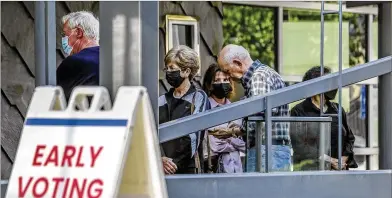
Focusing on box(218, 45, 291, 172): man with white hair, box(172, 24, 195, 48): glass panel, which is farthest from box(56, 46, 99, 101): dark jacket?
box(172, 24, 195, 48): glass panel

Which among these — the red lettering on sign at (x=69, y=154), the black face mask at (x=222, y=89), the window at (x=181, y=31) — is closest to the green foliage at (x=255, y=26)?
the window at (x=181, y=31)

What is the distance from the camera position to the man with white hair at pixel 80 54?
473 centimetres

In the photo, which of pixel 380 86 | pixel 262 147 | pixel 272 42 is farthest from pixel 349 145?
pixel 272 42

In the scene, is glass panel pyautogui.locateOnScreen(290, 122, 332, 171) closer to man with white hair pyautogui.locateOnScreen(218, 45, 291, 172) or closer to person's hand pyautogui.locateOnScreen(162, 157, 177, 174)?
man with white hair pyautogui.locateOnScreen(218, 45, 291, 172)

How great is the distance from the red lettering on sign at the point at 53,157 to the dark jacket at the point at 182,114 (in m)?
1.91

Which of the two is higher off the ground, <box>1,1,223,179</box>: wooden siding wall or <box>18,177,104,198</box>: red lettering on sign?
<box>1,1,223,179</box>: wooden siding wall

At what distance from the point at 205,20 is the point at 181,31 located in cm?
28

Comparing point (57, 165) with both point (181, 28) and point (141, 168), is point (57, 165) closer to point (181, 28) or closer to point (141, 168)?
point (141, 168)

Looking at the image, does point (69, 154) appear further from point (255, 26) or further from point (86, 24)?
point (255, 26)

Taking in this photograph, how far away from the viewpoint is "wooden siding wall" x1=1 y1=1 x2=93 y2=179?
6.20 metres

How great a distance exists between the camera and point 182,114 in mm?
5457

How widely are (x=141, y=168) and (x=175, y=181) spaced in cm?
78

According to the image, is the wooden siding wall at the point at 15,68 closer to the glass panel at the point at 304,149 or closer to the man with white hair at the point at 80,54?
the man with white hair at the point at 80,54

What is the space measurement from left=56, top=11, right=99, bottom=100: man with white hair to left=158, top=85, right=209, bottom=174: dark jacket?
591 mm
